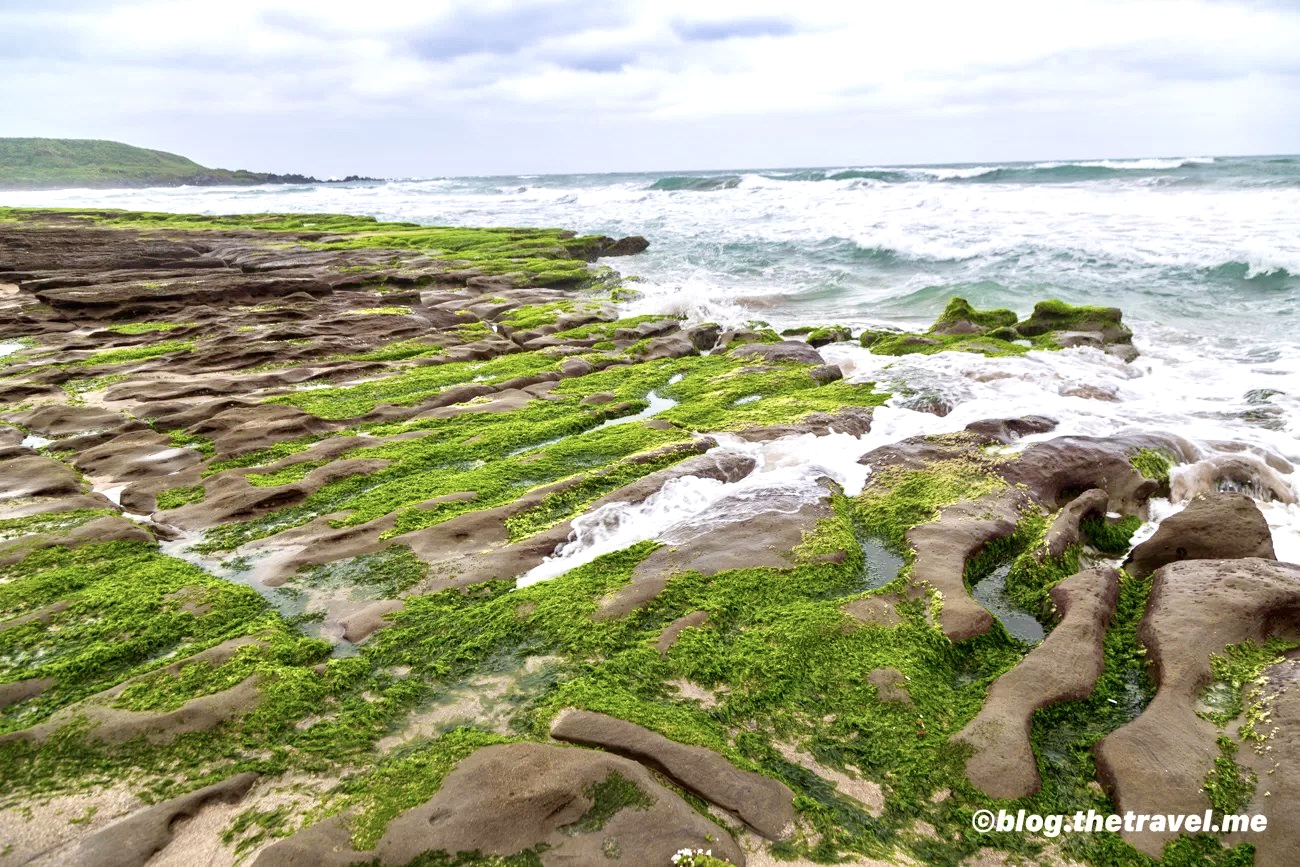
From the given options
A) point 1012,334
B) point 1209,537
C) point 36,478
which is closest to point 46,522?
point 36,478

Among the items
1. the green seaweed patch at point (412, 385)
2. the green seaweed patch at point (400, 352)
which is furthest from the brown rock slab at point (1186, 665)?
the green seaweed patch at point (400, 352)

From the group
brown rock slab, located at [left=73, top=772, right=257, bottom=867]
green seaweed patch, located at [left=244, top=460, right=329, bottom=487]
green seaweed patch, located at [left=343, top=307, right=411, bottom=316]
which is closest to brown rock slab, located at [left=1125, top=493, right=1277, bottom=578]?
brown rock slab, located at [left=73, top=772, right=257, bottom=867]

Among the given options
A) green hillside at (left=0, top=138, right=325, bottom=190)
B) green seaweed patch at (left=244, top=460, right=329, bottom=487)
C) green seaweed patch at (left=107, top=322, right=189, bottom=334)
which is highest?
green hillside at (left=0, top=138, right=325, bottom=190)

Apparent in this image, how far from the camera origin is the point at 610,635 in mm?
5684

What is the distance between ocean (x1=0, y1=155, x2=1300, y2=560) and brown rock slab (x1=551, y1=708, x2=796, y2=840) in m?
6.47

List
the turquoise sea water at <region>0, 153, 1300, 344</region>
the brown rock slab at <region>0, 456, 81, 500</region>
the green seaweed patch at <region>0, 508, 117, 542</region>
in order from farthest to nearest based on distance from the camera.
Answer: the turquoise sea water at <region>0, 153, 1300, 344</region>
the brown rock slab at <region>0, 456, 81, 500</region>
the green seaweed patch at <region>0, 508, 117, 542</region>

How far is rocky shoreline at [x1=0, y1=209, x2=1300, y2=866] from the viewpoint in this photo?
400cm

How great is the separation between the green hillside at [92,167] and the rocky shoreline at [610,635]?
159205 mm

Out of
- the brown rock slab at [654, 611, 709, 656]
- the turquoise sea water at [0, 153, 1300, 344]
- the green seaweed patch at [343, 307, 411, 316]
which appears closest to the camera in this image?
the brown rock slab at [654, 611, 709, 656]

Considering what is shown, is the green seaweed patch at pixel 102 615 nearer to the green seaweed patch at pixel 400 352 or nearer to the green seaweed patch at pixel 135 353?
the green seaweed patch at pixel 400 352

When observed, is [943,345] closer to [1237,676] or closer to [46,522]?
[1237,676]

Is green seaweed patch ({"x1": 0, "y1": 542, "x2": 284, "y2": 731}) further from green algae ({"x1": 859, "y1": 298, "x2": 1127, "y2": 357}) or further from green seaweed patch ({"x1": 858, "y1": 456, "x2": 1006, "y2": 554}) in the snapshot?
green algae ({"x1": 859, "y1": 298, "x2": 1127, "y2": 357})

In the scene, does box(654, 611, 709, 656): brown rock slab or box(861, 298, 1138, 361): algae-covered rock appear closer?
box(654, 611, 709, 656): brown rock slab

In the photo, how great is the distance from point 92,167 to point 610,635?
190663 millimetres
